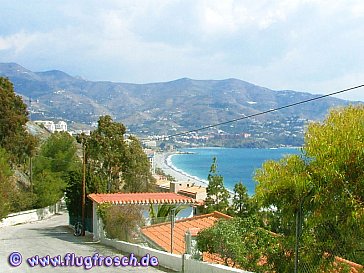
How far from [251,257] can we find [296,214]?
3.88 meters

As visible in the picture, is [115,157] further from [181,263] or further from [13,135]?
[181,263]

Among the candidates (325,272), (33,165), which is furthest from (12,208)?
(325,272)

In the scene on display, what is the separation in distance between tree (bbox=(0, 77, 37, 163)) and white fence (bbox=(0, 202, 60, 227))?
5.26 m

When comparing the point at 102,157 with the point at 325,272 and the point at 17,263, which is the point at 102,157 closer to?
the point at 17,263

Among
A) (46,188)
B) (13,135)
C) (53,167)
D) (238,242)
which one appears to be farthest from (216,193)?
(53,167)

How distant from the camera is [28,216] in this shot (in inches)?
1925

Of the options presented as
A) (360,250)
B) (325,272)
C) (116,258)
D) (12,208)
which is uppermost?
(360,250)

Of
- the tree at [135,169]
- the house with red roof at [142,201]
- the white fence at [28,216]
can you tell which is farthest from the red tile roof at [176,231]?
the white fence at [28,216]

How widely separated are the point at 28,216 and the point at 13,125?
900 centimetres

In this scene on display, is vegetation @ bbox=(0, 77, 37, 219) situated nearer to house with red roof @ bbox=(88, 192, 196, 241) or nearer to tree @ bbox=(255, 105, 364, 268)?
house with red roof @ bbox=(88, 192, 196, 241)

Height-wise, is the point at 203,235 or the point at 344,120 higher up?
the point at 344,120

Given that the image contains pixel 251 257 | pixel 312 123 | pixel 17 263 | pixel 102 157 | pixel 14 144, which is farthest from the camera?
pixel 14 144

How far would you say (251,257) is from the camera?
10492 millimetres

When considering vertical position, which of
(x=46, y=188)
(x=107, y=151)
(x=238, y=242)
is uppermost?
(x=238, y=242)
